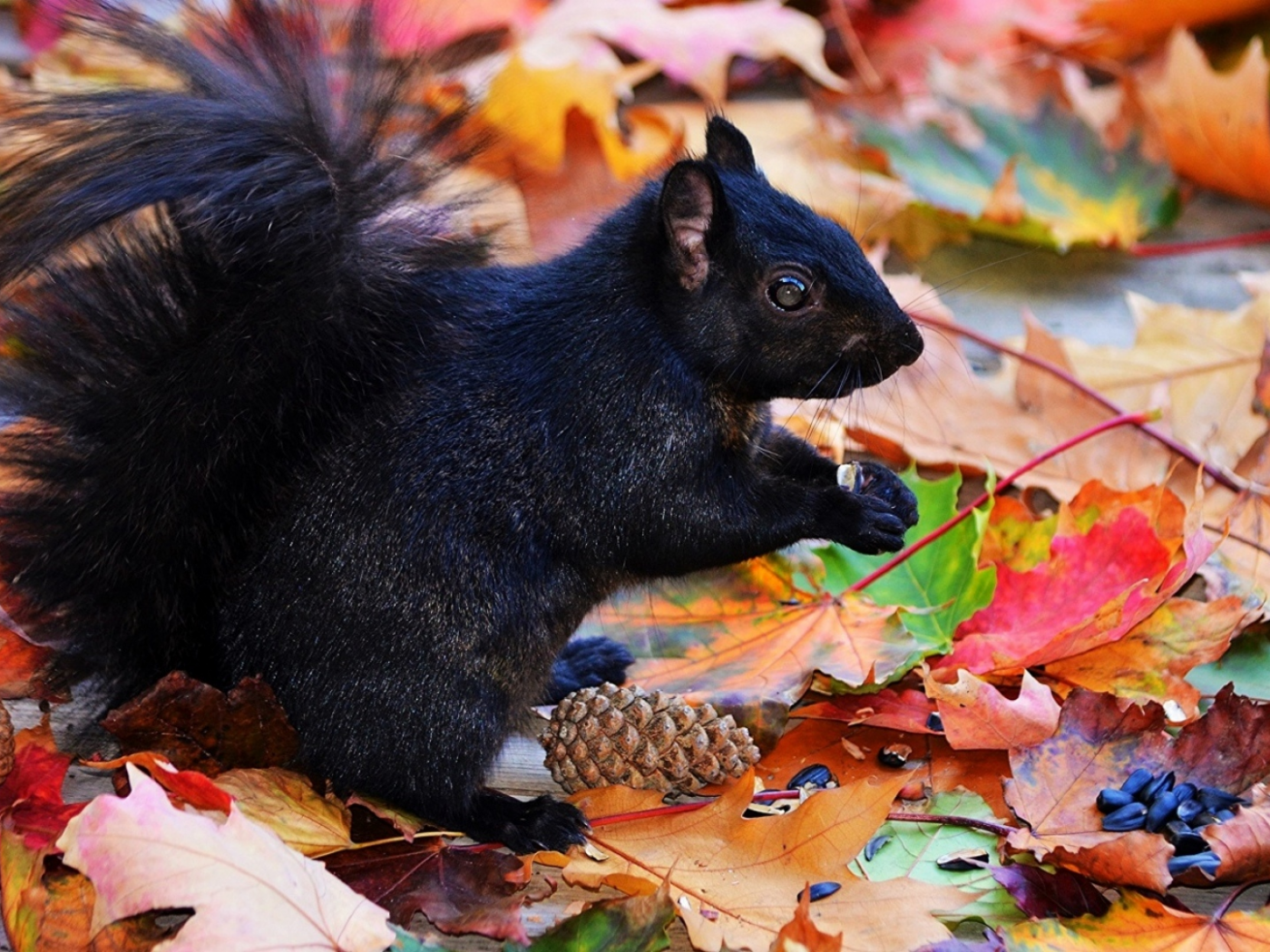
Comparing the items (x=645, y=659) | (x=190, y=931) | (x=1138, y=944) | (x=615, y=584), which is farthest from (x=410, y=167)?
(x=1138, y=944)

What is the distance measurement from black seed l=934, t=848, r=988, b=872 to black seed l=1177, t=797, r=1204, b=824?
18 centimetres

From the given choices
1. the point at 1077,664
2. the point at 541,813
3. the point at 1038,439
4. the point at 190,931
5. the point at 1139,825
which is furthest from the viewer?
the point at 1038,439

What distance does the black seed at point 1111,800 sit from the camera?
1.44m

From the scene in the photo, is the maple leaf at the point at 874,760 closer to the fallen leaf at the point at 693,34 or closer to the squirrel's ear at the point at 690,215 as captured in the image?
the squirrel's ear at the point at 690,215

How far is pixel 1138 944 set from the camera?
1312 mm

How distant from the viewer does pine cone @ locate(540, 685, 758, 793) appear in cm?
155

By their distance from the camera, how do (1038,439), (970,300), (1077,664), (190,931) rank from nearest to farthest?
(190,931) → (1077,664) → (1038,439) → (970,300)

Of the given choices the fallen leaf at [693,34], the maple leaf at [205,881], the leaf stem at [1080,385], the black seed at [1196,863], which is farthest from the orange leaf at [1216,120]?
the maple leaf at [205,881]

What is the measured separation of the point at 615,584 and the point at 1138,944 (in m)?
0.60

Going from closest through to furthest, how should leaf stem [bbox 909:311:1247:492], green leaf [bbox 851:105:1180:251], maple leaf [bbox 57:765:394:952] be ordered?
maple leaf [bbox 57:765:394:952] < leaf stem [bbox 909:311:1247:492] < green leaf [bbox 851:105:1180:251]

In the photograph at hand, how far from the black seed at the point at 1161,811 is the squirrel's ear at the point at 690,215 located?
0.65m

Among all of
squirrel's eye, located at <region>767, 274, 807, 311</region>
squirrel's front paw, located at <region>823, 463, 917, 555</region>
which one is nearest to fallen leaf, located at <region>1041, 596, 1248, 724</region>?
squirrel's front paw, located at <region>823, 463, 917, 555</region>

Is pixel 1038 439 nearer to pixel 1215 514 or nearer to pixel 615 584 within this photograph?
pixel 1215 514

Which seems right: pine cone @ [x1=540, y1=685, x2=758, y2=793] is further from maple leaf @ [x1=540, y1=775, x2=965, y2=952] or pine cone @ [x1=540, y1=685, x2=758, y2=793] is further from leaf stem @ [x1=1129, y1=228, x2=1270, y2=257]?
leaf stem @ [x1=1129, y1=228, x2=1270, y2=257]
